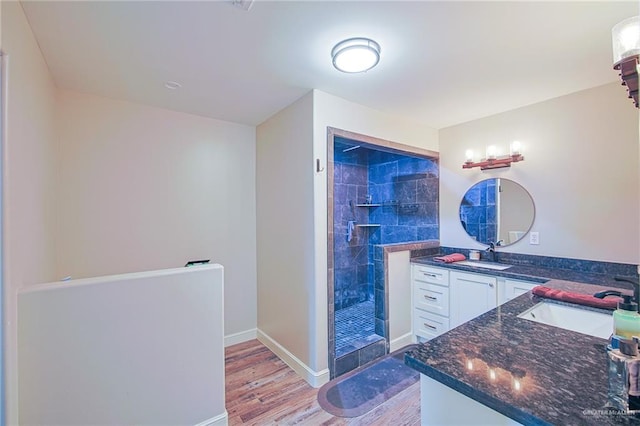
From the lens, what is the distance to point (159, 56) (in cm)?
191

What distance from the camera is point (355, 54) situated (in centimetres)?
178

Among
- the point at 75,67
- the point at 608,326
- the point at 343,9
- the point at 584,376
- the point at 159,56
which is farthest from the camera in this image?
the point at 75,67

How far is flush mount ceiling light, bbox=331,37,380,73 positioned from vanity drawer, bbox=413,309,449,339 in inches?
101

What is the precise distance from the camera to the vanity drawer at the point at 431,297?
2.92 m

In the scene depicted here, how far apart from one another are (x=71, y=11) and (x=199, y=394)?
2.37m

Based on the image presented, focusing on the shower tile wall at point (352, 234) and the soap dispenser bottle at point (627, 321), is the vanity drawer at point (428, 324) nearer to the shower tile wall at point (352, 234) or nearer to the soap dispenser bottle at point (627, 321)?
the shower tile wall at point (352, 234)

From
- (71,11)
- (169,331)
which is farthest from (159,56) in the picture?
(169,331)

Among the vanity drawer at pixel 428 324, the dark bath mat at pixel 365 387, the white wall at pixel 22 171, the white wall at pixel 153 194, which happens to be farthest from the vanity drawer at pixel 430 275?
the white wall at pixel 22 171

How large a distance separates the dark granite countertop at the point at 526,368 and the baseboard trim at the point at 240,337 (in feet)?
8.85

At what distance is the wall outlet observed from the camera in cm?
279

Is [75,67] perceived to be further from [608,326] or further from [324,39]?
[608,326]

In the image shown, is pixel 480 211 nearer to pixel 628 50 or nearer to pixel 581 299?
pixel 581 299

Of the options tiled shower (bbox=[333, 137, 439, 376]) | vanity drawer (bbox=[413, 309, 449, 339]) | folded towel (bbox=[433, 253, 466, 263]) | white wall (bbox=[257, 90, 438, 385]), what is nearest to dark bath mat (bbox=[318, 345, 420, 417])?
white wall (bbox=[257, 90, 438, 385])

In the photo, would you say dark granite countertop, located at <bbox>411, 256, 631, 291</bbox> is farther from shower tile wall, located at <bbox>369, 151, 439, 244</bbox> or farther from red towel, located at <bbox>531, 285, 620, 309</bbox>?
shower tile wall, located at <bbox>369, 151, 439, 244</bbox>
